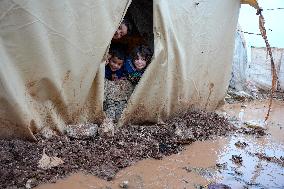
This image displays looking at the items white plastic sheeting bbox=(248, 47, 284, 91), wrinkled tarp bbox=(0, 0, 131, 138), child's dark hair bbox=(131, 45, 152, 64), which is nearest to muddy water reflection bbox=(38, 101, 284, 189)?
wrinkled tarp bbox=(0, 0, 131, 138)

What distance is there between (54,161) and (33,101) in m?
0.70

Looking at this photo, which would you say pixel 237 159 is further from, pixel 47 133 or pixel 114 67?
pixel 47 133

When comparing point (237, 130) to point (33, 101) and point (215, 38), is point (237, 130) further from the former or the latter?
point (33, 101)

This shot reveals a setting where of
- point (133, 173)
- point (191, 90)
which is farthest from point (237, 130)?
point (133, 173)

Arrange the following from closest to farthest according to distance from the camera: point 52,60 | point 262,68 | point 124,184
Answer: point 124,184 < point 52,60 < point 262,68

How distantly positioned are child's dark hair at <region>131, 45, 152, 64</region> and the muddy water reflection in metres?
1.45

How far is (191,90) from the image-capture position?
5160 mm

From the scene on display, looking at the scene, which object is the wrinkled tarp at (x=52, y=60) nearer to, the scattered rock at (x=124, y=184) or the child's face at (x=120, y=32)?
the child's face at (x=120, y=32)

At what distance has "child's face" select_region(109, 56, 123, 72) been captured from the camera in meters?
5.01

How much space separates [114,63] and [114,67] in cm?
6

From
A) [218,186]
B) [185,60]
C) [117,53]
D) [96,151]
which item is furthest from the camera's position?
[117,53]

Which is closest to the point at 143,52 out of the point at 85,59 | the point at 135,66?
the point at 135,66

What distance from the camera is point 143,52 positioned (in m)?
5.29

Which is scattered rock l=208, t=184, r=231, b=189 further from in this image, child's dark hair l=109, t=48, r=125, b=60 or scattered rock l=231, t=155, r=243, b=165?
child's dark hair l=109, t=48, r=125, b=60
